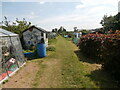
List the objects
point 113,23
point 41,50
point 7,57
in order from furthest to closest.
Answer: point 113,23 < point 41,50 < point 7,57

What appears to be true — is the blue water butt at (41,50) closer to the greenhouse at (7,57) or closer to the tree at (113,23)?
the greenhouse at (7,57)

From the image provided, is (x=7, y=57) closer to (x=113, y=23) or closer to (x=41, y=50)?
(x=41, y=50)

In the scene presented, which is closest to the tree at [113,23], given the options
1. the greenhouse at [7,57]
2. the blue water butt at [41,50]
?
the blue water butt at [41,50]

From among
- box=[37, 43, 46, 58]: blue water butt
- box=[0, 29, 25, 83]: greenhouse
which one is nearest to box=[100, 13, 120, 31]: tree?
box=[37, 43, 46, 58]: blue water butt

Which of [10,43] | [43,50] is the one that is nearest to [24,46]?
[43,50]

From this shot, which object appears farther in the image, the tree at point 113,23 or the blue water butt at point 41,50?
the tree at point 113,23

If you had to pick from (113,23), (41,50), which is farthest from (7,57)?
(113,23)

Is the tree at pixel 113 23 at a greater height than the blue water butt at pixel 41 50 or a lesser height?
greater

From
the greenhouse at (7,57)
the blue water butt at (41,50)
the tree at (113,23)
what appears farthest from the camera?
the tree at (113,23)

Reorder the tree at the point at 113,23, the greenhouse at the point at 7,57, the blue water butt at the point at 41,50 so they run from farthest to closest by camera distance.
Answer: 1. the tree at the point at 113,23
2. the blue water butt at the point at 41,50
3. the greenhouse at the point at 7,57

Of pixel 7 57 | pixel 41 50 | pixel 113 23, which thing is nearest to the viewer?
pixel 7 57

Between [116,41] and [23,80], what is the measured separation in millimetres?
5063

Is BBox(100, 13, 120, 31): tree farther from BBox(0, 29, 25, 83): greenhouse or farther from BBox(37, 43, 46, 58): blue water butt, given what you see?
BBox(0, 29, 25, 83): greenhouse

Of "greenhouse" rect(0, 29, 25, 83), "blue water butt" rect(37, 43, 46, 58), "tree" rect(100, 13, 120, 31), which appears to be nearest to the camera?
"greenhouse" rect(0, 29, 25, 83)
